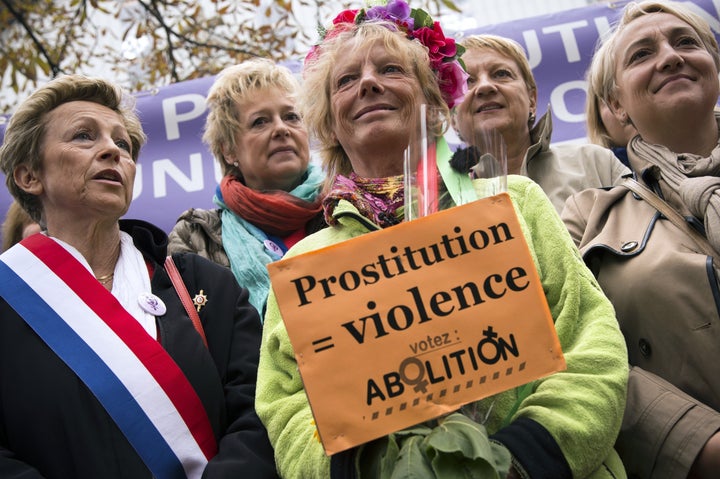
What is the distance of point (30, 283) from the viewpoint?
9.08 ft

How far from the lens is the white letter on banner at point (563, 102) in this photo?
4828 millimetres

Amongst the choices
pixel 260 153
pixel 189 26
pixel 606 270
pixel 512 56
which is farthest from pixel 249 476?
pixel 189 26

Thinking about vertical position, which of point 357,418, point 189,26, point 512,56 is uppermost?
point 357,418

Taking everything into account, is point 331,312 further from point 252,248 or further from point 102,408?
point 252,248

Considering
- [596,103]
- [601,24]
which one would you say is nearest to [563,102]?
[601,24]

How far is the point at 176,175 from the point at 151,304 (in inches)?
92.7

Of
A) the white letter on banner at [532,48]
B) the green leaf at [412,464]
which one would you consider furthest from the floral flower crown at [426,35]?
the white letter on banner at [532,48]

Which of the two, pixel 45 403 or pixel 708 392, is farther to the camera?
pixel 45 403

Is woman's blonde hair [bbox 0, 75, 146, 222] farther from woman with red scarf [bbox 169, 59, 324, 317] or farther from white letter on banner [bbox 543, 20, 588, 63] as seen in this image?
white letter on banner [bbox 543, 20, 588, 63]

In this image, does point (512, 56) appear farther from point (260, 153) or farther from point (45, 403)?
point (45, 403)

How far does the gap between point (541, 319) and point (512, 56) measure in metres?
2.39

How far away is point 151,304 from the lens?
2771 millimetres

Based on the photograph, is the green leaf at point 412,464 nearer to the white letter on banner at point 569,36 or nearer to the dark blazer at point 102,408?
the dark blazer at point 102,408

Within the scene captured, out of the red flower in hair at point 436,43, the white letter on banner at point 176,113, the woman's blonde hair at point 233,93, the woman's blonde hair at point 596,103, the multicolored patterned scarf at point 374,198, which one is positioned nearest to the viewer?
the multicolored patterned scarf at point 374,198
